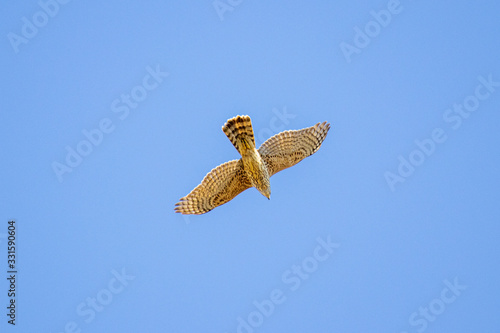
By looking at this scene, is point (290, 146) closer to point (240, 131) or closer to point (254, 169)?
point (254, 169)

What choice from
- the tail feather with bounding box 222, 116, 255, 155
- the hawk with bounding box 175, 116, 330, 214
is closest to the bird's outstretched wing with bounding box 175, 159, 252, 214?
the hawk with bounding box 175, 116, 330, 214

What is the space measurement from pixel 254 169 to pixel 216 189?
136cm

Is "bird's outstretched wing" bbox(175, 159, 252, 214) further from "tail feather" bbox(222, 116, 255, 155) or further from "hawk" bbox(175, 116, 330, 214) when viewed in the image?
"tail feather" bbox(222, 116, 255, 155)

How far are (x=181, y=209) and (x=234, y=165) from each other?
1.90m

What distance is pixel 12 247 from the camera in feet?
66.2

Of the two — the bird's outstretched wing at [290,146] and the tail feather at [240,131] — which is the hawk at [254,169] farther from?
the tail feather at [240,131]

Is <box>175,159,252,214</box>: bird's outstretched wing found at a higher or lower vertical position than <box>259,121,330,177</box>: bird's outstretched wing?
higher

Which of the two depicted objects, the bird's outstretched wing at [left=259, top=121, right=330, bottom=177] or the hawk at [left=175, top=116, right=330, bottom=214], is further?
the bird's outstretched wing at [left=259, top=121, right=330, bottom=177]

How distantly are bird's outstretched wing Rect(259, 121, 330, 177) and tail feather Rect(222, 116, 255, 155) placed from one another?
0.73 metres

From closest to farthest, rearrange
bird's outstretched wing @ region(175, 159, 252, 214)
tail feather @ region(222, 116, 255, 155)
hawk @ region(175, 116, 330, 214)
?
tail feather @ region(222, 116, 255, 155) < hawk @ region(175, 116, 330, 214) < bird's outstretched wing @ region(175, 159, 252, 214)

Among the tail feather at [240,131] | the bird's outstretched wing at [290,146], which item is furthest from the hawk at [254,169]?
the tail feather at [240,131]

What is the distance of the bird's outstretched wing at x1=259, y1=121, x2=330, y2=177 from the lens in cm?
1888

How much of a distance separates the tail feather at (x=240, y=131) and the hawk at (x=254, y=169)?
19cm

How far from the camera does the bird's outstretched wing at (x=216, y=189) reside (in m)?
18.8
